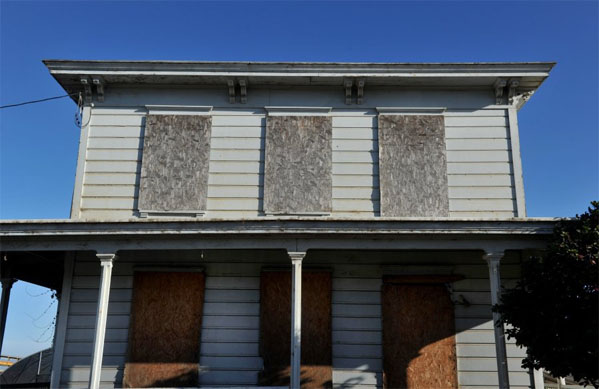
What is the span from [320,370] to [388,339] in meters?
1.45

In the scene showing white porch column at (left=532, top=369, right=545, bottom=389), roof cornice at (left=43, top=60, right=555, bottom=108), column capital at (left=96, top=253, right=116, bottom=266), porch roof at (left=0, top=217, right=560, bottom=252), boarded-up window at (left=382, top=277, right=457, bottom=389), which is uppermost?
roof cornice at (left=43, top=60, right=555, bottom=108)

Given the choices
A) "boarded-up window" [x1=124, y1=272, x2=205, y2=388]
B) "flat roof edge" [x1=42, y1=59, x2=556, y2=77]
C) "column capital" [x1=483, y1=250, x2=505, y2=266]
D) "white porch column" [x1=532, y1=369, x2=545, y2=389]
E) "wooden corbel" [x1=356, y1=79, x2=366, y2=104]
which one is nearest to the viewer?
"column capital" [x1=483, y1=250, x2=505, y2=266]

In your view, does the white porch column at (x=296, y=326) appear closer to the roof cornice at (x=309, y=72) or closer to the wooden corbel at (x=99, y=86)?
the roof cornice at (x=309, y=72)

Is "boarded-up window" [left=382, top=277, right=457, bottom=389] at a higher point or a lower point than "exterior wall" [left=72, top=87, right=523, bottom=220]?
lower

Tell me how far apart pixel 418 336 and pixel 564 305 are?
10.6ft

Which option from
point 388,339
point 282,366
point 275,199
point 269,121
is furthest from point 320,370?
point 269,121

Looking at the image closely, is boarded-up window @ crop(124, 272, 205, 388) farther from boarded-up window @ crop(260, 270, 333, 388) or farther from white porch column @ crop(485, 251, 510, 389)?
white porch column @ crop(485, 251, 510, 389)

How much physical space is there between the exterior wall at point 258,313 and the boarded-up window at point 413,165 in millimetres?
1027

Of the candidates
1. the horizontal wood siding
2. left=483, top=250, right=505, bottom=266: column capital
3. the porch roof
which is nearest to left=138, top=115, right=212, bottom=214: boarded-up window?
the horizontal wood siding

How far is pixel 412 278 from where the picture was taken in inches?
430

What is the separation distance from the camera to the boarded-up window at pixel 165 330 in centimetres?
1062

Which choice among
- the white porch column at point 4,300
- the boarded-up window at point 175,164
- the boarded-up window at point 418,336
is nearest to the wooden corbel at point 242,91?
the boarded-up window at point 175,164

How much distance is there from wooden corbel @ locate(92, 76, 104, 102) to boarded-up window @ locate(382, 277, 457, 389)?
24.3ft

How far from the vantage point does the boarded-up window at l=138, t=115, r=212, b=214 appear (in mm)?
11516
